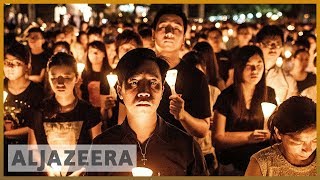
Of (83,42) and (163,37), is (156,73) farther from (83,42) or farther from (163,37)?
(83,42)

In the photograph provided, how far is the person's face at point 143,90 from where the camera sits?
13.2ft

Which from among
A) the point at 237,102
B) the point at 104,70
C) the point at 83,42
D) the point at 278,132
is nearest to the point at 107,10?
the point at 83,42

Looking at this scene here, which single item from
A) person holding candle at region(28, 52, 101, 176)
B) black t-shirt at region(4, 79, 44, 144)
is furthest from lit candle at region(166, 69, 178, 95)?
black t-shirt at region(4, 79, 44, 144)

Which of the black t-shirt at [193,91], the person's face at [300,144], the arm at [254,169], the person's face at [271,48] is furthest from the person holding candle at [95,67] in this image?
the person's face at [300,144]

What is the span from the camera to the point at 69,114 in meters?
5.36

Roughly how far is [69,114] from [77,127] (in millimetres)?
154

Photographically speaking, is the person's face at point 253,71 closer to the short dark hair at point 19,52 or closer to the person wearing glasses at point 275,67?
A: the person wearing glasses at point 275,67

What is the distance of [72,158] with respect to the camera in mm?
4766

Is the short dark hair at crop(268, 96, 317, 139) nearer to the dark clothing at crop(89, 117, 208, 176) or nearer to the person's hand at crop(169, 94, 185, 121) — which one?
the dark clothing at crop(89, 117, 208, 176)

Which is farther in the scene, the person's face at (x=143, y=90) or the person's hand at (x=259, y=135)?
the person's hand at (x=259, y=135)

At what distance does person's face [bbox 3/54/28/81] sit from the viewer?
6406 mm

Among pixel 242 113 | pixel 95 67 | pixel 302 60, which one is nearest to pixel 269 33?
pixel 302 60

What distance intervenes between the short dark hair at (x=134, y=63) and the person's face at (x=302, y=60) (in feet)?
15.5

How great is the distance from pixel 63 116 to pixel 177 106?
90 centimetres
